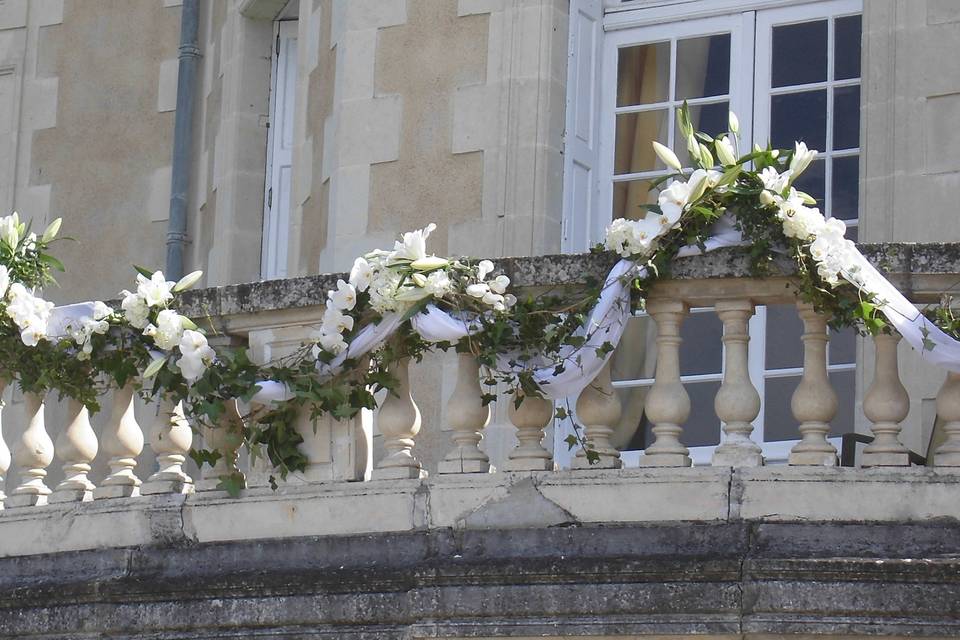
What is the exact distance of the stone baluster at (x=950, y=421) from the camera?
5203 millimetres

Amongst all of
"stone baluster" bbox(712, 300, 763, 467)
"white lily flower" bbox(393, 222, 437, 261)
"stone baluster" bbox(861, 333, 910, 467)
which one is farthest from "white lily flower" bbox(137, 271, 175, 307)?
"stone baluster" bbox(861, 333, 910, 467)

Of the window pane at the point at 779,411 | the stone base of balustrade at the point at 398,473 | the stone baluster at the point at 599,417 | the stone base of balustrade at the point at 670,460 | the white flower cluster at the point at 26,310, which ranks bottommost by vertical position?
the stone base of balustrade at the point at 398,473

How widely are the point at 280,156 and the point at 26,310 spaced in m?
3.32

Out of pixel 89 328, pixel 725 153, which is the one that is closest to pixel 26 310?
pixel 89 328

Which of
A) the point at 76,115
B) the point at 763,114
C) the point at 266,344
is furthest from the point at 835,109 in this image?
the point at 76,115

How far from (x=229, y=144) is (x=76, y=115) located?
1120 millimetres

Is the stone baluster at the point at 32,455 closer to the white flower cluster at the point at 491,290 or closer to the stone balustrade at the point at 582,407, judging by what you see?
the stone balustrade at the point at 582,407

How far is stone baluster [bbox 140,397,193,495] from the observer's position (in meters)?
5.99

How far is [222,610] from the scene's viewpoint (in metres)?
5.62

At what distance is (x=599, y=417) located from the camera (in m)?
5.49

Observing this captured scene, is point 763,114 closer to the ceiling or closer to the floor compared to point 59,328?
closer to the ceiling

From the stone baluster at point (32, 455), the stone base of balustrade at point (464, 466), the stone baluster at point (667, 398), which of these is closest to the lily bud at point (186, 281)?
the stone baluster at point (32, 455)

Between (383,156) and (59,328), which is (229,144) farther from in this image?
(59,328)

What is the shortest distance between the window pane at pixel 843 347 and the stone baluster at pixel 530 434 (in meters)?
2.04
